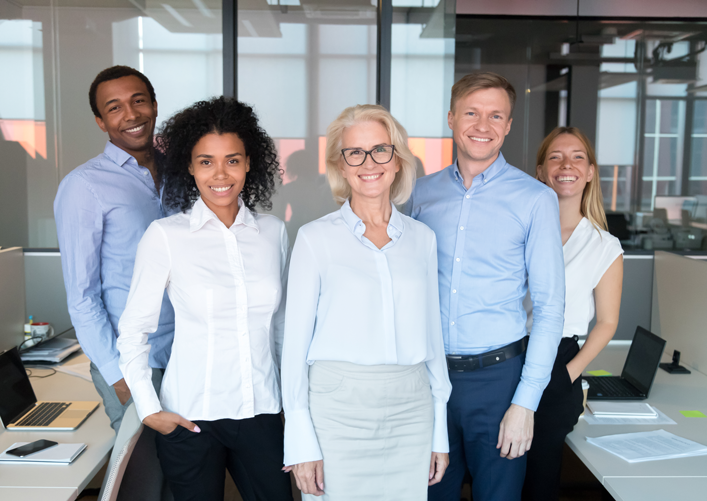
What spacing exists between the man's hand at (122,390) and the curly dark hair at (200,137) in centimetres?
56

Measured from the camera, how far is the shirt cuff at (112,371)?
1647 millimetres

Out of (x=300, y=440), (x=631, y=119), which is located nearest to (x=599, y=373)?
(x=300, y=440)

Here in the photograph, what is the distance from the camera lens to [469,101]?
167cm

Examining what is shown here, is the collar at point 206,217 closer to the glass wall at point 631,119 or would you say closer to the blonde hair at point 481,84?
the blonde hair at point 481,84

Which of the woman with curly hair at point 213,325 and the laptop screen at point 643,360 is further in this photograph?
the laptop screen at point 643,360

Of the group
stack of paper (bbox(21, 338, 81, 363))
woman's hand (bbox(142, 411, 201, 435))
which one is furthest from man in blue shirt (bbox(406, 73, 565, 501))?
stack of paper (bbox(21, 338, 81, 363))

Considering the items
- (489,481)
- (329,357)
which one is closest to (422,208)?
(329,357)

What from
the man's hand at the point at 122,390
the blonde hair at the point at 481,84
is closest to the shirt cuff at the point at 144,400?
the man's hand at the point at 122,390

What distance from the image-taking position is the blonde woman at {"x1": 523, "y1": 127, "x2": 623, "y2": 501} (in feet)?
5.96

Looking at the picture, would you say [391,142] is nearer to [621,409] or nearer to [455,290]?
[455,290]

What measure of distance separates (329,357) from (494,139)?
0.82 m

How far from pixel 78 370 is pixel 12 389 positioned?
2.31ft

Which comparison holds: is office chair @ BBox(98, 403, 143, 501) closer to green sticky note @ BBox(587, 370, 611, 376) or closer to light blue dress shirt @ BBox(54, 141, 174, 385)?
light blue dress shirt @ BBox(54, 141, 174, 385)

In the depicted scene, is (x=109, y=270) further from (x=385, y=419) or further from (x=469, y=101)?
(x=469, y=101)
